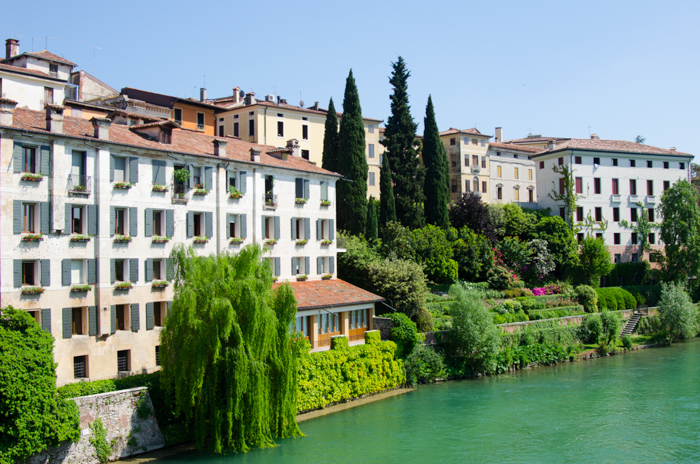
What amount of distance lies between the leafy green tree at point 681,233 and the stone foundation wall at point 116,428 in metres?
45.8

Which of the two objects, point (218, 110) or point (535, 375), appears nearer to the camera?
point (535, 375)

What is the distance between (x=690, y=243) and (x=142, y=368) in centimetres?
4603

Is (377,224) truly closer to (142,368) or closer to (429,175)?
(429,175)

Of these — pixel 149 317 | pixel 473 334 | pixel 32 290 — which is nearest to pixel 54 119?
pixel 32 290

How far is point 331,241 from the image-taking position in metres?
39.3

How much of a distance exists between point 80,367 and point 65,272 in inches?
158

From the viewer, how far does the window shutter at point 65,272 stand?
26828mm

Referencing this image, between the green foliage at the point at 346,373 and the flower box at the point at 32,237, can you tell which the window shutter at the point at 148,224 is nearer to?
the flower box at the point at 32,237

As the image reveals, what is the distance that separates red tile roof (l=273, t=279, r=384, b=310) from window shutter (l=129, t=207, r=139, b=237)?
774cm

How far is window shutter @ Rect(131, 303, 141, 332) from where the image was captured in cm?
2880

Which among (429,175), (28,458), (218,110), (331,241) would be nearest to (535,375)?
(331,241)

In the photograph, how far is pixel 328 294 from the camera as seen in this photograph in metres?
35.4

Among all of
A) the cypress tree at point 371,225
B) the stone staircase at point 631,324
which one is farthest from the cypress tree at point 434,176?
the stone staircase at point 631,324

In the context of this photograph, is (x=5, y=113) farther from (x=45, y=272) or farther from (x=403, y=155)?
(x=403, y=155)
